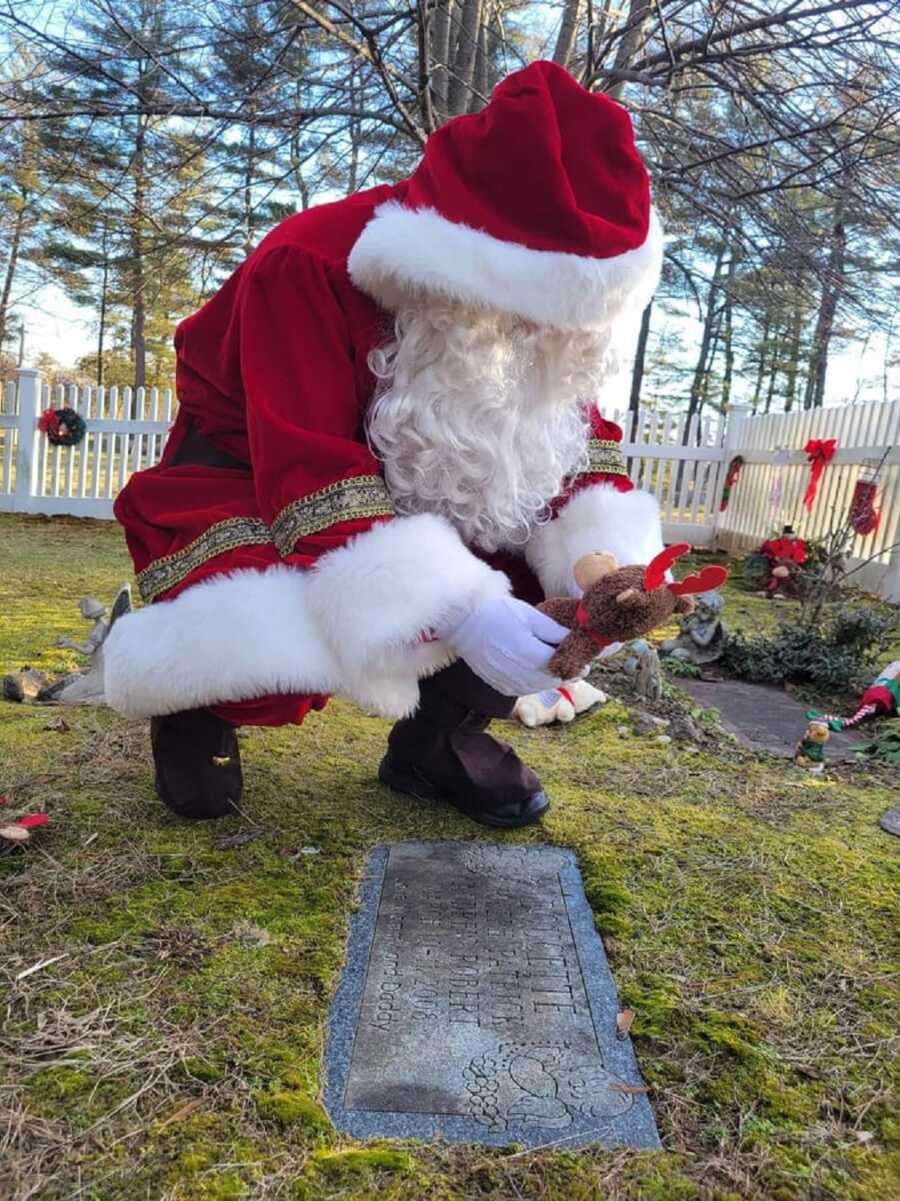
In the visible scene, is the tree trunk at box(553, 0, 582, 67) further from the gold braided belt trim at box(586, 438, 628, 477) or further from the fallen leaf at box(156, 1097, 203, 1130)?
the fallen leaf at box(156, 1097, 203, 1130)

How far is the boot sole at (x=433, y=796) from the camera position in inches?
74.0

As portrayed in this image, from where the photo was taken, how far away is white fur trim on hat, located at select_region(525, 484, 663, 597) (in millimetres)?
1811

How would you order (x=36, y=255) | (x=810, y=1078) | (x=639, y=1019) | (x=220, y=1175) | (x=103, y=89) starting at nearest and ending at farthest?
(x=220, y=1175), (x=810, y=1078), (x=639, y=1019), (x=103, y=89), (x=36, y=255)

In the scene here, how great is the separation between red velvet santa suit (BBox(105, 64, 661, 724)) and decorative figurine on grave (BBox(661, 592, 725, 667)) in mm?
2215

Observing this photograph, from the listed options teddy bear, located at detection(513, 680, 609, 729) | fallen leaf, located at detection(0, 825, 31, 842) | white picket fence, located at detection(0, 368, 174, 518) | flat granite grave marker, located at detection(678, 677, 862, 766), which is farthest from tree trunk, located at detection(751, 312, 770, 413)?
fallen leaf, located at detection(0, 825, 31, 842)

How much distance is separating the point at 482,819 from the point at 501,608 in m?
0.66

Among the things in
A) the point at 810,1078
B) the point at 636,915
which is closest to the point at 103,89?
the point at 636,915

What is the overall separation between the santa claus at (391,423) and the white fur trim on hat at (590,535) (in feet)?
0.40

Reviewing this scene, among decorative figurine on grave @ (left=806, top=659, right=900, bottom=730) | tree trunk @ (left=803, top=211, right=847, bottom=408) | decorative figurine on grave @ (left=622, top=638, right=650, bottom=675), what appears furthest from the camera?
tree trunk @ (left=803, top=211, right=847, bottom=408)

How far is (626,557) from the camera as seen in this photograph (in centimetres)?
179

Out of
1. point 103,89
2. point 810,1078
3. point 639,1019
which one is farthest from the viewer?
point 103,89

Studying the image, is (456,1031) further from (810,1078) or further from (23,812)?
(23,812)

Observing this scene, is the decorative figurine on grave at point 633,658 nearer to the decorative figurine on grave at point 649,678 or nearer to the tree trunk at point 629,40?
the decorative figurine on grave at point 649,678

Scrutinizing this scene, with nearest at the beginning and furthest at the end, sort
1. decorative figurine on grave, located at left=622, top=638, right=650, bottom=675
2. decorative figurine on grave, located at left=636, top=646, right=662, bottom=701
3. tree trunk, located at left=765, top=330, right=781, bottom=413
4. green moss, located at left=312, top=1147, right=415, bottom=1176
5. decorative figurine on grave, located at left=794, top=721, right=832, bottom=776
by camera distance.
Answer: green moss, located at left=312, top=1147, right=415, bottom=1176 < decorative figurine on grave, located at left=794, top=721, right=832, bottom=776 < decorative figurine on grave, located at left=636, top=646, right=662, bottom=701 < decorative figurine on grave, located at left=622, top=638, right=650, bottom=675 < tree trunk, located at left=765, top=330, right=781, bottom=413
